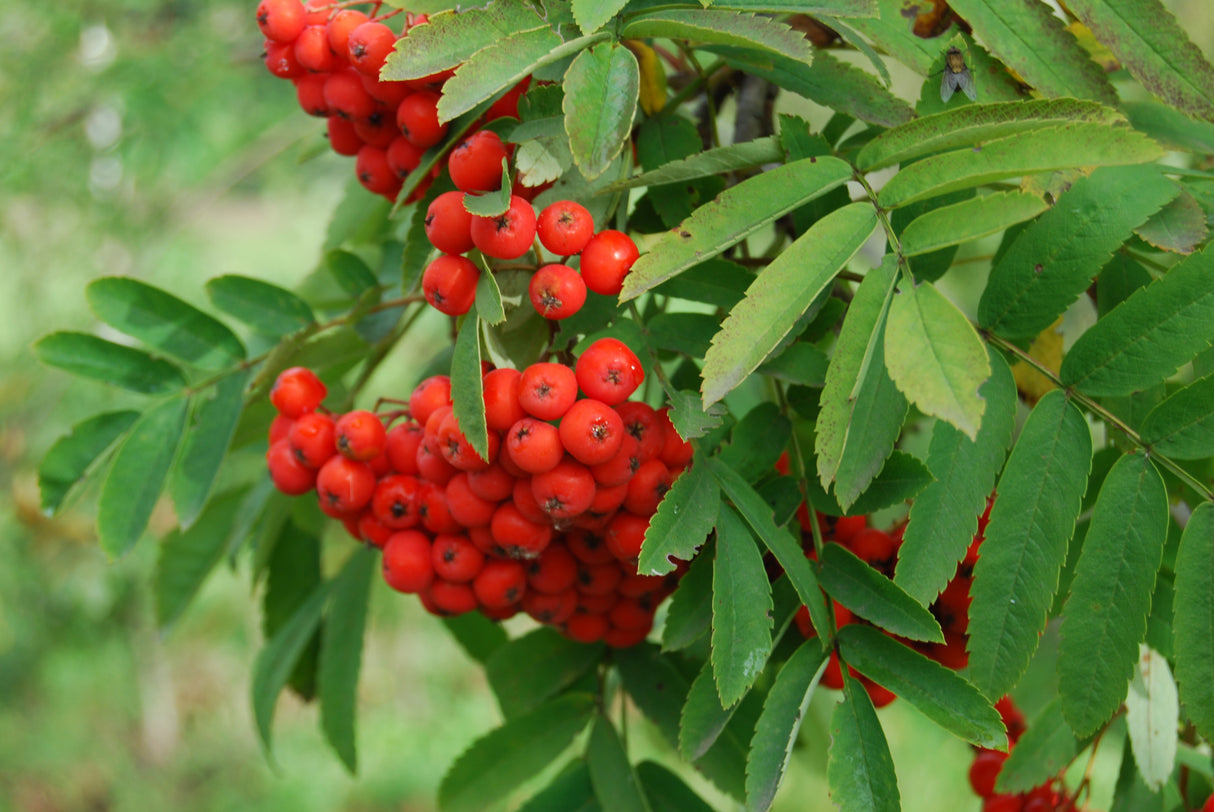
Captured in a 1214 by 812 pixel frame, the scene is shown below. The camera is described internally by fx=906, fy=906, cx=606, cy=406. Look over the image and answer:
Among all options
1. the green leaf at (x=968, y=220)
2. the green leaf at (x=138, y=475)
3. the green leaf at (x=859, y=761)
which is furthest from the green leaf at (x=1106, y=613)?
the green leaf at (x=138, y=475)

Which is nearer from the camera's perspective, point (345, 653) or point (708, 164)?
point (708, 164)

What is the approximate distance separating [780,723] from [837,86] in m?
0.54

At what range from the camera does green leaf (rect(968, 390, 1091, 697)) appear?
0.71m

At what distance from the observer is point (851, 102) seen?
769 mm

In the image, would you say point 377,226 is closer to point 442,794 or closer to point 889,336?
point 442,794

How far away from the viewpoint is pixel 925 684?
732 mm

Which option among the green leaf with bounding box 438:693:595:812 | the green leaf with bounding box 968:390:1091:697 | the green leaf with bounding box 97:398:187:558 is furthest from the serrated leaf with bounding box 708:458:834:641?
the green leaf with bounding box 97:398:187:558

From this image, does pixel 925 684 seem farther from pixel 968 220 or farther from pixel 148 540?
pixel 148 540

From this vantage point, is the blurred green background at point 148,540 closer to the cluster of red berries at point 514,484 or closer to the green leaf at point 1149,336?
the cluster of red berries at point 514,484

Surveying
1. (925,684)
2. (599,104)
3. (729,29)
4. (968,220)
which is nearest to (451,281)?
(599,104)

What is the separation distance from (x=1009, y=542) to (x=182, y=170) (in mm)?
2627

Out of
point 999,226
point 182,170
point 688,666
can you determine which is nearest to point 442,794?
point 688,666

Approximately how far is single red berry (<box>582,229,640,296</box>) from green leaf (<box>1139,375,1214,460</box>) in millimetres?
461

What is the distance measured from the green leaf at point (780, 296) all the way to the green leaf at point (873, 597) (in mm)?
217
